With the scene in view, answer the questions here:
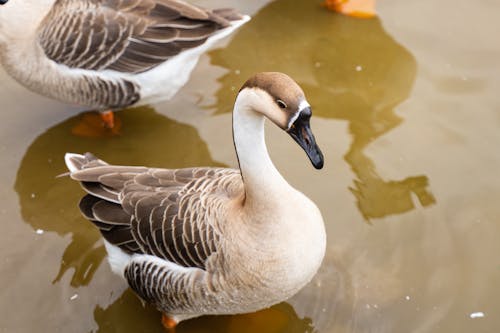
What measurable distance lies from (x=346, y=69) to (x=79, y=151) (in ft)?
7.37

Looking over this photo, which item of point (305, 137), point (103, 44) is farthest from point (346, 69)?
point (305, 137)

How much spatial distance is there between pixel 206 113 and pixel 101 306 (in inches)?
72.5

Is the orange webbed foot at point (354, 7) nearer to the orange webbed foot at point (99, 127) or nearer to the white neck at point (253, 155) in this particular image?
→ the orange webbed foot at point (99, 127)

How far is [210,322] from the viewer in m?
3.74

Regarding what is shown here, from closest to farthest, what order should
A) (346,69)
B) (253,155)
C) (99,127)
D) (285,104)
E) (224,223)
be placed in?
(285,104) → (253,155) → (224,223) → (99,127) → (346,69)

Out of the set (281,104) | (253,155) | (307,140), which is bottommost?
(253,155)

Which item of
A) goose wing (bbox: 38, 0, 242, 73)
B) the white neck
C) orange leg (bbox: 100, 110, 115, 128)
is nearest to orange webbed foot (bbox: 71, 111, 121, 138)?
orange leg (bbox: 100, 110, 115, 128)

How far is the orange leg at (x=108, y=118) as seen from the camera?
4865 millimetres

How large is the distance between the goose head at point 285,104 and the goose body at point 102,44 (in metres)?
1.82

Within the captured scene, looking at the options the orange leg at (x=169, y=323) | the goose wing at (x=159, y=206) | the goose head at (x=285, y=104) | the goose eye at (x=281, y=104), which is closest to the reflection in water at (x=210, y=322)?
the orange leg at (x=169, y=323)

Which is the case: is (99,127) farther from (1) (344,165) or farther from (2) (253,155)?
(2) (253,155)

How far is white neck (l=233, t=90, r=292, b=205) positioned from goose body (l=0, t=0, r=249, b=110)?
68.2 inches

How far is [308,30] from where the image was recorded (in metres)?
5.78

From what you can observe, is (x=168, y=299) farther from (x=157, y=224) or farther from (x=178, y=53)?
(x=178, y=53)
